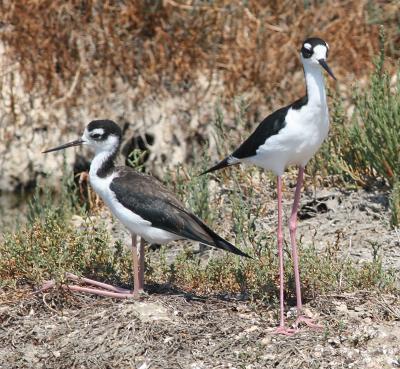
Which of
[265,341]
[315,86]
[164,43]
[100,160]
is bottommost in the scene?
[265,341]

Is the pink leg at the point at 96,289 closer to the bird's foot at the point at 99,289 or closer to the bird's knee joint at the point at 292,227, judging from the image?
the bird's foot at the point at 99,289

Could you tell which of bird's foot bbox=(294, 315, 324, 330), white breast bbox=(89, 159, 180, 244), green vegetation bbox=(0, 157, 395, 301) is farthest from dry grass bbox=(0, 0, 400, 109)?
bird's foot bbox=(294, 315, 324, 330)

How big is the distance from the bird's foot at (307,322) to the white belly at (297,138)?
72cm

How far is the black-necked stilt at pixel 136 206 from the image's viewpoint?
5.00 m

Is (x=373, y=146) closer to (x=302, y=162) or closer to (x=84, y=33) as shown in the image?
(x=302, y=162)

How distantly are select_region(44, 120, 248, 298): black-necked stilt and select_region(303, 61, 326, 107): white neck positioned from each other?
793 mm

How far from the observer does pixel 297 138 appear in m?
4.80

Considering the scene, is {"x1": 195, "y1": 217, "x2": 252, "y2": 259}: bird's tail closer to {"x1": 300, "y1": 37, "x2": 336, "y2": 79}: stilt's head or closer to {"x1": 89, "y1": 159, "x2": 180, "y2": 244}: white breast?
{"x1": 89, "y1": 159, "x2": 180, "y2": 244}: white breast

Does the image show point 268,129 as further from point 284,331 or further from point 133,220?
point 284,331

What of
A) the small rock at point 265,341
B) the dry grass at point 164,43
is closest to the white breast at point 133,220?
the small rock at point 265,341

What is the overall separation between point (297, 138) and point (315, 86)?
25 cm

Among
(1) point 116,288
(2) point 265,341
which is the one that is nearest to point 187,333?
(2) point 265,341

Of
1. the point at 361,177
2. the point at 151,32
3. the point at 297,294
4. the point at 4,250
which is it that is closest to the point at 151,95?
the point at 151,32

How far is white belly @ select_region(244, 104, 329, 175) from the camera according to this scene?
4.78m
